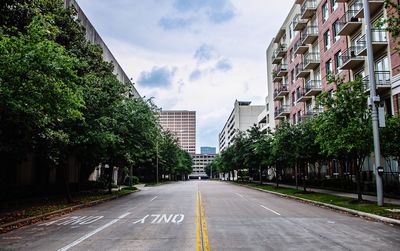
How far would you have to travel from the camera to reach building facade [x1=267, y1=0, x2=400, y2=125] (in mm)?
27516

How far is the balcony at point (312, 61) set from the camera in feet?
137

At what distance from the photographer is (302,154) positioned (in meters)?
28.3

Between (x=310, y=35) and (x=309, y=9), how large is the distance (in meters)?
3.24

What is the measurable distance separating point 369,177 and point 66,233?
25.7 meters

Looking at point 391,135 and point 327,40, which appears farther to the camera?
point 327,40

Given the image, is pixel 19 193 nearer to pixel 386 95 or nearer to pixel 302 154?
pixel 302 154

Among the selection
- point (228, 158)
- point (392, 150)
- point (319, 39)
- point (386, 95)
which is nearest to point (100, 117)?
point (392, 150)

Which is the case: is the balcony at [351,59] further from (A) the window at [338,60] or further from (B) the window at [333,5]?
(B) the window at [333,5]

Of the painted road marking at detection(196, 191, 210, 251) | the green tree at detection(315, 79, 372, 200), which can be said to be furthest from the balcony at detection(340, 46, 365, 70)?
the painted road marking at detection(196, 191, 210, 251)

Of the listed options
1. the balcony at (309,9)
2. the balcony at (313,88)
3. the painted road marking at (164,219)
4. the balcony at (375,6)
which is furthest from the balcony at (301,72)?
the painted road marking at (164,219)

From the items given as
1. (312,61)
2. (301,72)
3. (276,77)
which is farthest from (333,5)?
(276,77)

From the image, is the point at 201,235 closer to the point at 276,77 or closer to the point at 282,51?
the point at 282,51

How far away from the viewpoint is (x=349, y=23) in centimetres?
3138

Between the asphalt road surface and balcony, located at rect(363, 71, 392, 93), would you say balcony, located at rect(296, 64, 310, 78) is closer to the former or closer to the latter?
balcony, located at rect(363, 71, 392, 93)
